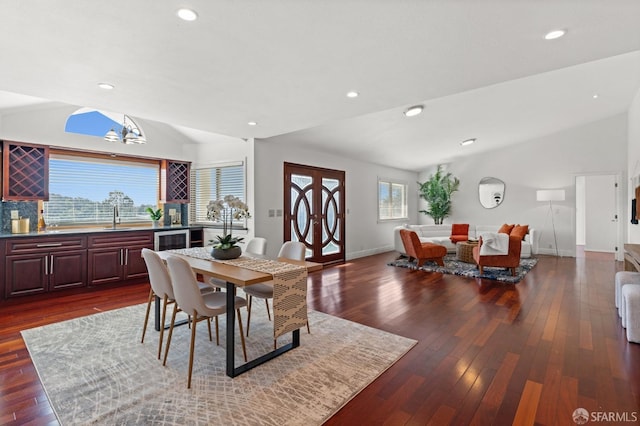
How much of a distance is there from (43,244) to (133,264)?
1.17 meters

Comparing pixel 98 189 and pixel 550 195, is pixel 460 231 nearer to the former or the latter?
pixel 550 195

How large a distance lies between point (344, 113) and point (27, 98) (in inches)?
155

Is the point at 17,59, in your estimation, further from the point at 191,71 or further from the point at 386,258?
the point at 386,258

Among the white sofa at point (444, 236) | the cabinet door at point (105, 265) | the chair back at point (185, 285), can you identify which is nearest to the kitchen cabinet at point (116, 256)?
the cabinet door at point (105, 265)

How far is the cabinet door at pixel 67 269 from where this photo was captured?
4.25 m

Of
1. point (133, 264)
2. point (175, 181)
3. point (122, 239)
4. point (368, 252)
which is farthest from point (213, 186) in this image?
point (368, 252)

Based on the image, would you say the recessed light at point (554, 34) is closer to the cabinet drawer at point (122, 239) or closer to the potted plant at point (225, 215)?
the potted plant at point (225, 215)

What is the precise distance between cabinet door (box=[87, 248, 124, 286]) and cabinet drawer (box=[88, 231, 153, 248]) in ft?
0.28

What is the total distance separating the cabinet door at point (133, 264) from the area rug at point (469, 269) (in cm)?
467

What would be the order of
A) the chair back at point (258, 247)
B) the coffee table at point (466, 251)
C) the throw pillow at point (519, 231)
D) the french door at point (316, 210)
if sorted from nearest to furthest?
the chair back at point (258, 247)
the french door at point (316, 210)
the coffee table at point (466, 251)
the throw pillow at point (519, 231)

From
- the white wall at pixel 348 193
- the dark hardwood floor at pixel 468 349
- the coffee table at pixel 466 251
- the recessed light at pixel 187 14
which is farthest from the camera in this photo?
the coffee table at pixel 466 251

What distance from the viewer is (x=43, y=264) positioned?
4164mm

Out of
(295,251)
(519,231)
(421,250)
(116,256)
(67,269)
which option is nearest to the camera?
(295,251)

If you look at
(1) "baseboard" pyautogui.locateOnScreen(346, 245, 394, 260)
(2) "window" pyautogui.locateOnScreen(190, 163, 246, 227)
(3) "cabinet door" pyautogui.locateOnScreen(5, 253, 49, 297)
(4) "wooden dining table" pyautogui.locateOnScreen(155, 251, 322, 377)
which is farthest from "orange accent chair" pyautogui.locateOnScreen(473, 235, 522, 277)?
(3) "cabinet door" pyautogui.locateOnScreen(5, 253, 49, 297)
